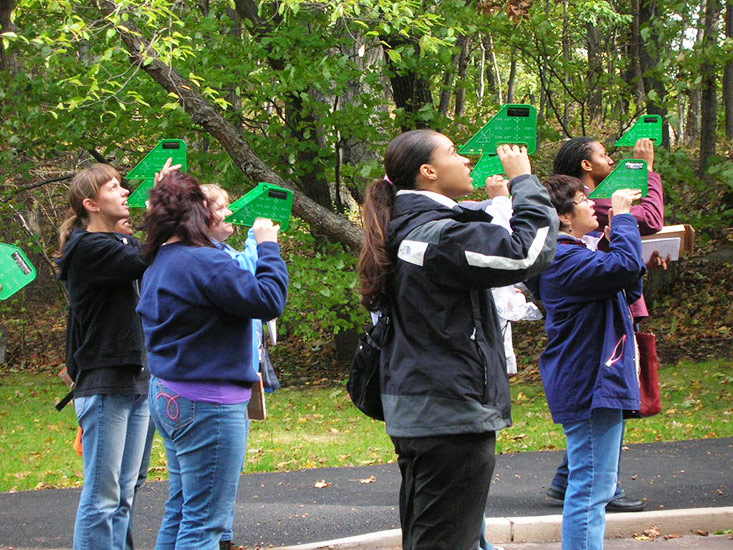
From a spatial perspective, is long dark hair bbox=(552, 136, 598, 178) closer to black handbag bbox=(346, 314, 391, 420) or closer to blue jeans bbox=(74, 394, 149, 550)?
black handbag bbox=(346, 314, 391, 420)

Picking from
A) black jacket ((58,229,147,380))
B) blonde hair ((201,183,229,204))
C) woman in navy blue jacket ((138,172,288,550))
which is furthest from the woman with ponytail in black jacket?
black jacket ((58,229,147,380))

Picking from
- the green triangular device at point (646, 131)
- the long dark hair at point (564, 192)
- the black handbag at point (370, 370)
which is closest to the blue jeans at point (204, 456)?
the black handbag at point (370, 370)

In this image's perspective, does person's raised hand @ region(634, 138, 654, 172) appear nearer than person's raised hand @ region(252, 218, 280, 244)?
No

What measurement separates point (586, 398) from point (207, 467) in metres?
1.65

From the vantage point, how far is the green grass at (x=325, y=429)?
8.12m

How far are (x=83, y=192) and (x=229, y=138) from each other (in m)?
6.98

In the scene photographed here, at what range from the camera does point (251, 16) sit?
12.4 metres

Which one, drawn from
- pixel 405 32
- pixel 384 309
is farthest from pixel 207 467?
pixel 405 32

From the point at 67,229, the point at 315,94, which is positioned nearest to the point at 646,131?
the point at 67,229

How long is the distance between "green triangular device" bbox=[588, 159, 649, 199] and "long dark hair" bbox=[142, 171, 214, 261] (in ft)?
6.00

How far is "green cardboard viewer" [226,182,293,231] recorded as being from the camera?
3.67m

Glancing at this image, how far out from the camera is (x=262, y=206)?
3695 mm

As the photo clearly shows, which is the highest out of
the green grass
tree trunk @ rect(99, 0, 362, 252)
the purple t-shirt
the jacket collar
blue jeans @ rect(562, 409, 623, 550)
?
tree trunk @ rect(99, 0, 362, 252)

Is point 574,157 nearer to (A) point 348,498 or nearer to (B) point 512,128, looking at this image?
(B) point 512,128
